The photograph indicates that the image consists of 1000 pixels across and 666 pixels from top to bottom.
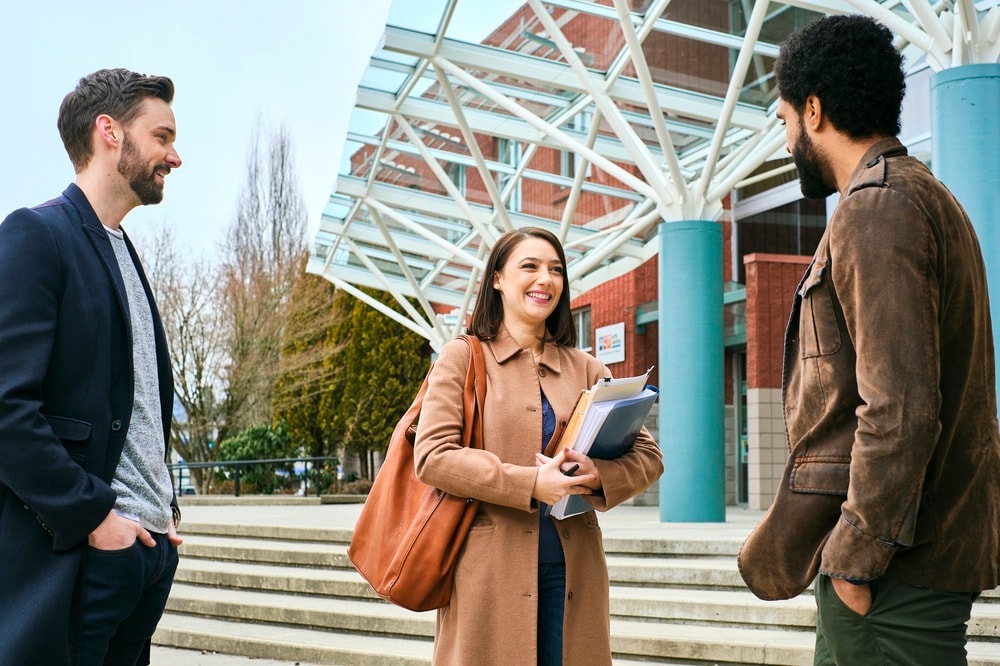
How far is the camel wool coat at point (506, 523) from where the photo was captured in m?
3.16

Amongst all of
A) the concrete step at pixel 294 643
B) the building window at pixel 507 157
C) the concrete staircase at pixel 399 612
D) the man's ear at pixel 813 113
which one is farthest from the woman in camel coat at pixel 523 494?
the building window at pixel 507 157

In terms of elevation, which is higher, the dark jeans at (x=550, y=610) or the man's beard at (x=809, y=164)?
the man's beard at (x=809, y=164)

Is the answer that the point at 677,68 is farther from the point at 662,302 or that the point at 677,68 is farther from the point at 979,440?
the point at 979,440

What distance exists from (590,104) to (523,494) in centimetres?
1287

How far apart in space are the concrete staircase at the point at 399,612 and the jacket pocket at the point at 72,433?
13.4ft

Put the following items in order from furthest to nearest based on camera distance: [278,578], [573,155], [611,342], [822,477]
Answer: [611,342], [573,155], [278,578], [822,477]

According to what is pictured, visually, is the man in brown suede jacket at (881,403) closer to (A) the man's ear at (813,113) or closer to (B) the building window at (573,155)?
(A) the man's ear at (813,113)

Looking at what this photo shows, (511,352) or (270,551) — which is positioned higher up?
(511,352)

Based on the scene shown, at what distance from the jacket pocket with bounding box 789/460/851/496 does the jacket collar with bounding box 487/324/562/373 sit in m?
1.25

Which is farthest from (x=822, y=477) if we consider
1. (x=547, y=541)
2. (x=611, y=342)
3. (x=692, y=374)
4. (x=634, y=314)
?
(x=611, y=342)

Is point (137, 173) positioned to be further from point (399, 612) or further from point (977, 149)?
point (977, 149)

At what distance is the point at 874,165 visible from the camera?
2365mm

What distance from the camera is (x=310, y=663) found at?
6973 mm

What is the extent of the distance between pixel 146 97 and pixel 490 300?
1.22m
